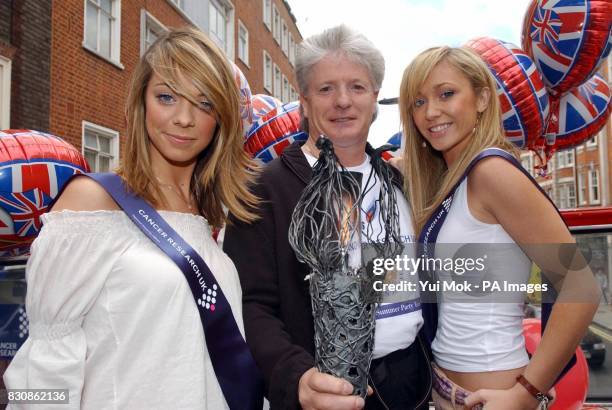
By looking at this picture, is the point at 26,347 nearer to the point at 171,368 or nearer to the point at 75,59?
the point at 171,368

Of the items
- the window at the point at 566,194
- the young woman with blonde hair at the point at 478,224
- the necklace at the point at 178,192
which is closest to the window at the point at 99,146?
the necklace at the point at 178,192

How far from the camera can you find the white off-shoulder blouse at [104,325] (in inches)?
52.4

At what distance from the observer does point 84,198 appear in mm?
1441

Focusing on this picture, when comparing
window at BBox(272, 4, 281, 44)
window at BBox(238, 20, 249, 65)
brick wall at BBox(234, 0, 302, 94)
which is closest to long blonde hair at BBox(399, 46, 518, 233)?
brick wall at BBox(234, 0, 302, 94)

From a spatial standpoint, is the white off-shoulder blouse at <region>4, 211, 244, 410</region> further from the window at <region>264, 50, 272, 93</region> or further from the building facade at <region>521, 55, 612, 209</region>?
the building facade at <region>521, 55, 612, 209</region>

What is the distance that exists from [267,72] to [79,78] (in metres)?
14.2

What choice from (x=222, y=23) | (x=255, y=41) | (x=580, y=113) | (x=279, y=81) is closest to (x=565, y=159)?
(x=279, y=81)

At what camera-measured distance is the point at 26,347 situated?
1.35 m

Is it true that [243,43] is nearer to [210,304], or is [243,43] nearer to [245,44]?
[245,44]

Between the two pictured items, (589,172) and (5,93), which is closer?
(5,93)

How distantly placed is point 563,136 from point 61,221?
11.3 ft

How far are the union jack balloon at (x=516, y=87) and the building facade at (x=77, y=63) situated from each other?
4624 millimetres

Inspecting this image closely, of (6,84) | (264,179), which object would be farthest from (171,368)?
(6,84)

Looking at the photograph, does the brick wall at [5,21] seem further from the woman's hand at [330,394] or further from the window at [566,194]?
the window at [566,194]
